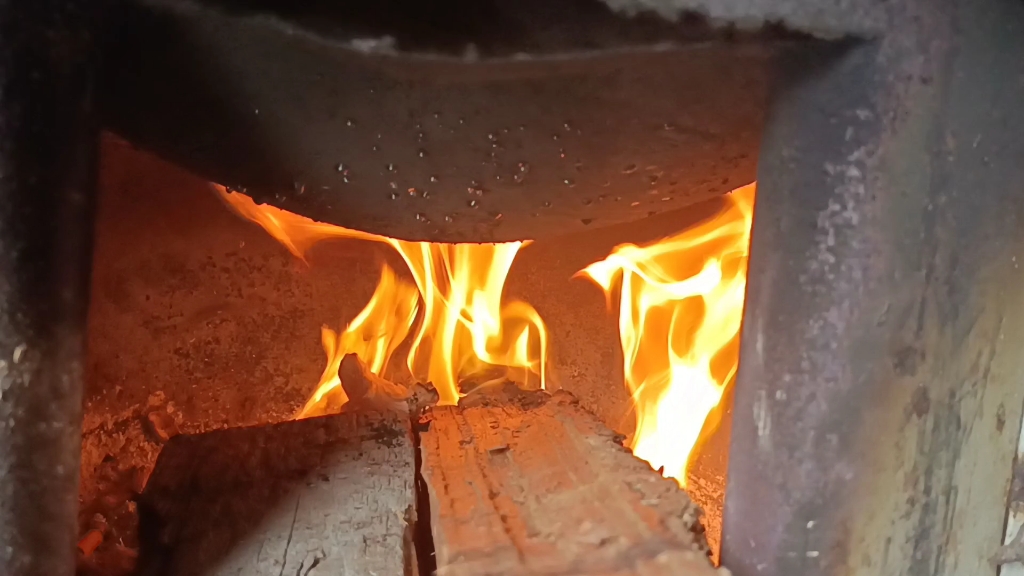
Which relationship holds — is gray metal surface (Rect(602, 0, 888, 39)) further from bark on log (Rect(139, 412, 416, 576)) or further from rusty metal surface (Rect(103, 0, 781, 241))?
bark on log (Rect(139, 412, 416, 576))

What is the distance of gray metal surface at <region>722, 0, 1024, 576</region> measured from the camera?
20.9 inches

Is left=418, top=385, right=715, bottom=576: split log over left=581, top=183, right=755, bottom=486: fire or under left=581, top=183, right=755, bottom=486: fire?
under

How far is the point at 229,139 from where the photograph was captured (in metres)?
0.68

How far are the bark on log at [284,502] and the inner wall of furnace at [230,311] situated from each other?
0.97 ft

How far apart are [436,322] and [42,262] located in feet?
2.56

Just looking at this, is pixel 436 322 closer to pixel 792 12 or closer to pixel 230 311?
pixel 230 311

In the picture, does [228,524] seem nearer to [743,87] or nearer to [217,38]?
[217,38]

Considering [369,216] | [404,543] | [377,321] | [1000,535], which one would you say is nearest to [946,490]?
[1000,535]

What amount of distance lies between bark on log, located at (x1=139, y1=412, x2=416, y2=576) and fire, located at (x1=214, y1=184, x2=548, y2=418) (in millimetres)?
302

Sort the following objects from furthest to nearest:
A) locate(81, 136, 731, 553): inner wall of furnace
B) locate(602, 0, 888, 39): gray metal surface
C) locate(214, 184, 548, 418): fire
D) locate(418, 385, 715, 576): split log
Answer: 1. locate(214, 184, 548, 418): fire
2. locate(81, 136, 731, 553): inner wall of furnace
3. locate(418, 385, 715, 576): split log
4. locate(602, 0, 888, 39): gray metal surface

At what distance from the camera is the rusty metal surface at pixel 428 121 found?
56 cm

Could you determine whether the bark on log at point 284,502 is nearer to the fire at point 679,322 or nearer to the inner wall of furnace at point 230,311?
the inner wall of furnace at point 230,311

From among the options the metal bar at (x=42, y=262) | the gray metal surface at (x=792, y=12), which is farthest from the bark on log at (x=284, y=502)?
the gray metal surface at (x=792, y=12)

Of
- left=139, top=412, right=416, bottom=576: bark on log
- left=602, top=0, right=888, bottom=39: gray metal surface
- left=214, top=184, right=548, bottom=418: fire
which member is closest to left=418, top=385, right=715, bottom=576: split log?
left=139, top=412, right=416, bottom=576: bark on log
